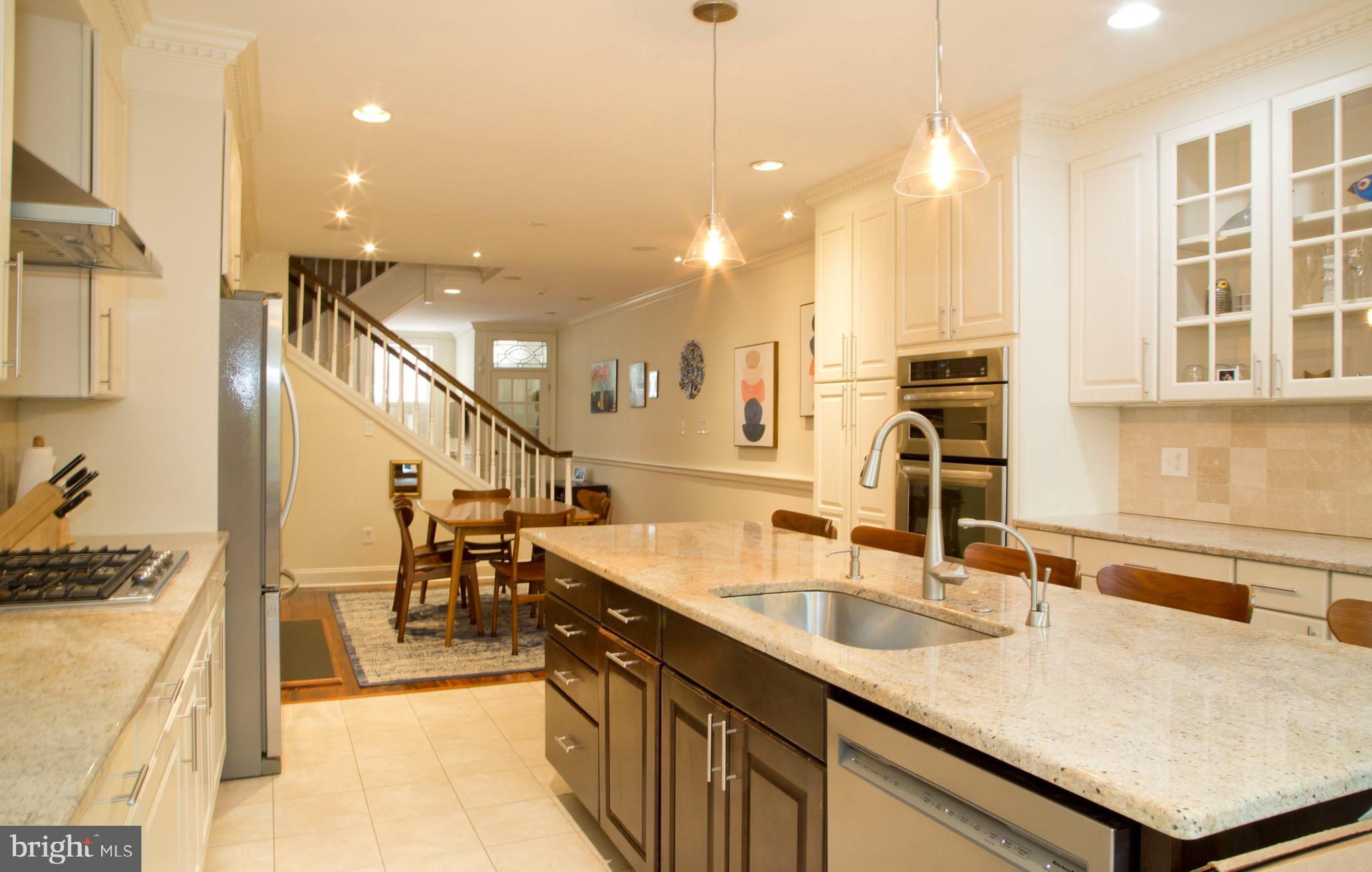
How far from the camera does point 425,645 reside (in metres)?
5.04

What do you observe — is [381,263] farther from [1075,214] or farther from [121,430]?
[1075,214]

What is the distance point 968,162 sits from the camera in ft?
7.13

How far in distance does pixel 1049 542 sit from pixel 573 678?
2.01m

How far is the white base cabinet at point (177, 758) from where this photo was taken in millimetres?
1332

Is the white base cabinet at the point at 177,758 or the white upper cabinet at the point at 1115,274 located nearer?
the white base cabinet at the point at 177,758

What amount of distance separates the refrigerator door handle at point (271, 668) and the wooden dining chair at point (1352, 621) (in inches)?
123

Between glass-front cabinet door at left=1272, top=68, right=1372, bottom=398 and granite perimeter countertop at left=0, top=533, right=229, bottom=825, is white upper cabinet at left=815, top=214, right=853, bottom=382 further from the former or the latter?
granite perimeter countertop at left=0, top=533, right=229, bottom=825

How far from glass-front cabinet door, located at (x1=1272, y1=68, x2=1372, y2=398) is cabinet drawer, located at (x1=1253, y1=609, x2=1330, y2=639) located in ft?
2.46

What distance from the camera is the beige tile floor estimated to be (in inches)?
103

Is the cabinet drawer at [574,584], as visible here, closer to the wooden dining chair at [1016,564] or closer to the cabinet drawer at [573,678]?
the cabinet drawer at [573,678]

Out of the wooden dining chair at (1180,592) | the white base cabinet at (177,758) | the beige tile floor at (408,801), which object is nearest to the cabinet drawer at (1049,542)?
the wooden dining chair at (1180,592)

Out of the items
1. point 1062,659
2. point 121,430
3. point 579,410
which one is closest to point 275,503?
point 121,430

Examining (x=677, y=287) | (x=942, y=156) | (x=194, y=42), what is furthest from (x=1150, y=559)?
(x=677, y=287)

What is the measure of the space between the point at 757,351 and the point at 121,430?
4732mm
